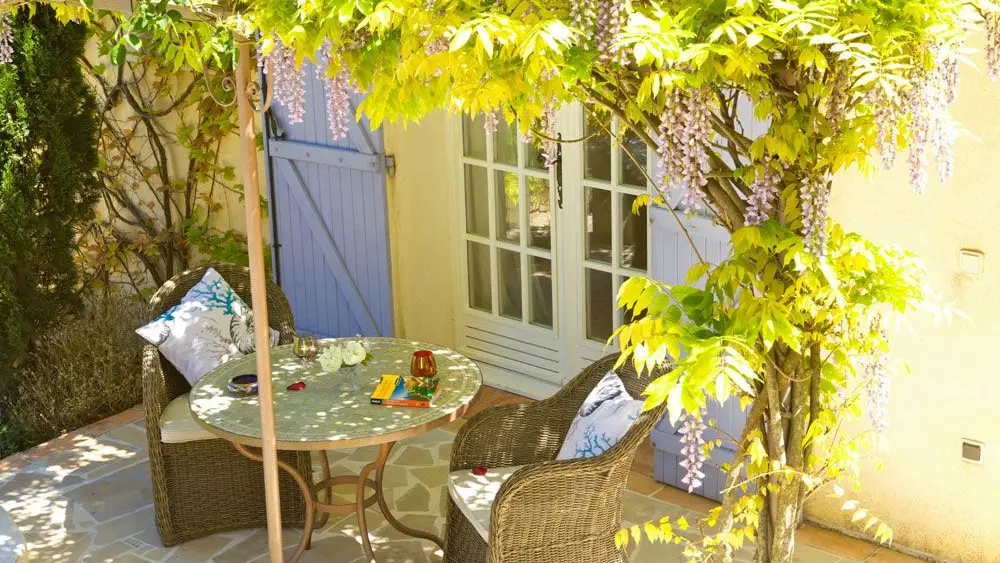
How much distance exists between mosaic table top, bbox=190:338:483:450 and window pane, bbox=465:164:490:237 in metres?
1.50

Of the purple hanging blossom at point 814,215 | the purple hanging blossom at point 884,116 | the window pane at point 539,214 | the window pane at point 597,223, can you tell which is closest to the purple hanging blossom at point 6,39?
the window pane at point 539,214

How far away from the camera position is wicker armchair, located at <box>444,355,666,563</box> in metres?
3.77

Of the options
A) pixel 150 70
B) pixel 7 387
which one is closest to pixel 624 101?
pixel 7 387

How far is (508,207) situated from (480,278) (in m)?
0.47

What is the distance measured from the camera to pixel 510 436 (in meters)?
4.30

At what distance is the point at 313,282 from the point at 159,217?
1.63 meters

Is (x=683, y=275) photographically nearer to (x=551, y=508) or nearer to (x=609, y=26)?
(x=551, y=508)

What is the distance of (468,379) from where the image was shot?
455cm

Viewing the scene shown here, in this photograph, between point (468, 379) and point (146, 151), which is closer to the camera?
point (468, 379)

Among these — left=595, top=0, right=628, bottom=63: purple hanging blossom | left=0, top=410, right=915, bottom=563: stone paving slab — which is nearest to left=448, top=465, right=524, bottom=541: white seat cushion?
left=0, top=410, right=915, bottom=563: stone paving slab

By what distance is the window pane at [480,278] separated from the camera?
638 centimetres

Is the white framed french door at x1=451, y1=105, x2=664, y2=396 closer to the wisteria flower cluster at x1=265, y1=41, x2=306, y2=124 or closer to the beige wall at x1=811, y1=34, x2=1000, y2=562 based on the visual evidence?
the beige wall at x1=811, y1=34, x2=1000, y2=562

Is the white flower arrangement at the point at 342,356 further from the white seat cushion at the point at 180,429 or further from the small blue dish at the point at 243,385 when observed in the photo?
the white seat cushion at the point at 180,429

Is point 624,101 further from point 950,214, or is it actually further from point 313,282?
point 313,282
